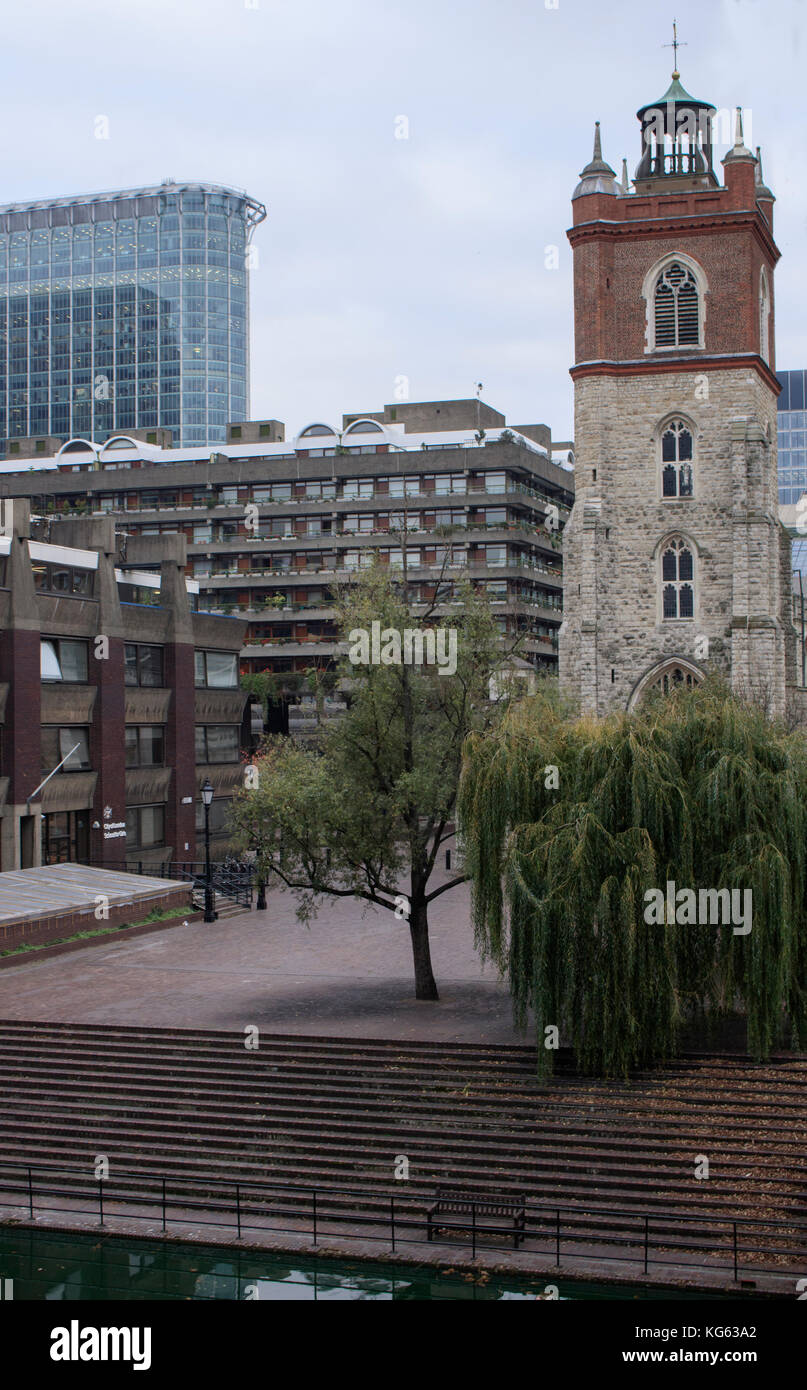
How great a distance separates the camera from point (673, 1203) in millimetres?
19859

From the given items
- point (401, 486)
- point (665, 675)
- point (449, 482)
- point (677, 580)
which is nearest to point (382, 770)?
point (665, 675)

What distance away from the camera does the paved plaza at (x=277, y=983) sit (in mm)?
26312

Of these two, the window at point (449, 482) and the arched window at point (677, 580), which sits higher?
the window at point (449, 482)

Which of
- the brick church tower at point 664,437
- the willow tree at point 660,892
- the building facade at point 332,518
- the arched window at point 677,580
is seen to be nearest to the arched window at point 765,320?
the brick church tower at point 664,437

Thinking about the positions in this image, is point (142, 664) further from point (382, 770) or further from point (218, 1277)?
point (218, 1277)

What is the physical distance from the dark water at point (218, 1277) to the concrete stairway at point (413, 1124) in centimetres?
126

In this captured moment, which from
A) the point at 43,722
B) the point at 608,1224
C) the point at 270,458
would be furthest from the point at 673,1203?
the point at 270,458

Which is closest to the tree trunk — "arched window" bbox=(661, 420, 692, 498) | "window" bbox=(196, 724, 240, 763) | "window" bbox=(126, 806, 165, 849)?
"window" bbox=(126, 806, 165, 849)

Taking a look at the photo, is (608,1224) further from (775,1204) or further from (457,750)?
(457,750)

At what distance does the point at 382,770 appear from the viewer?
91.5 feet

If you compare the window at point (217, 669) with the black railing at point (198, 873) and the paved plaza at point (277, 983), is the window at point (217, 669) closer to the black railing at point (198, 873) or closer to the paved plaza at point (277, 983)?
the black railing at point (198, 873)

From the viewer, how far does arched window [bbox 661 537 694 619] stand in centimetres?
5016

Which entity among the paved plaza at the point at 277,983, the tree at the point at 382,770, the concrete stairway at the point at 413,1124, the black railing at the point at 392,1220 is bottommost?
the black railing at the point at 392,1220
